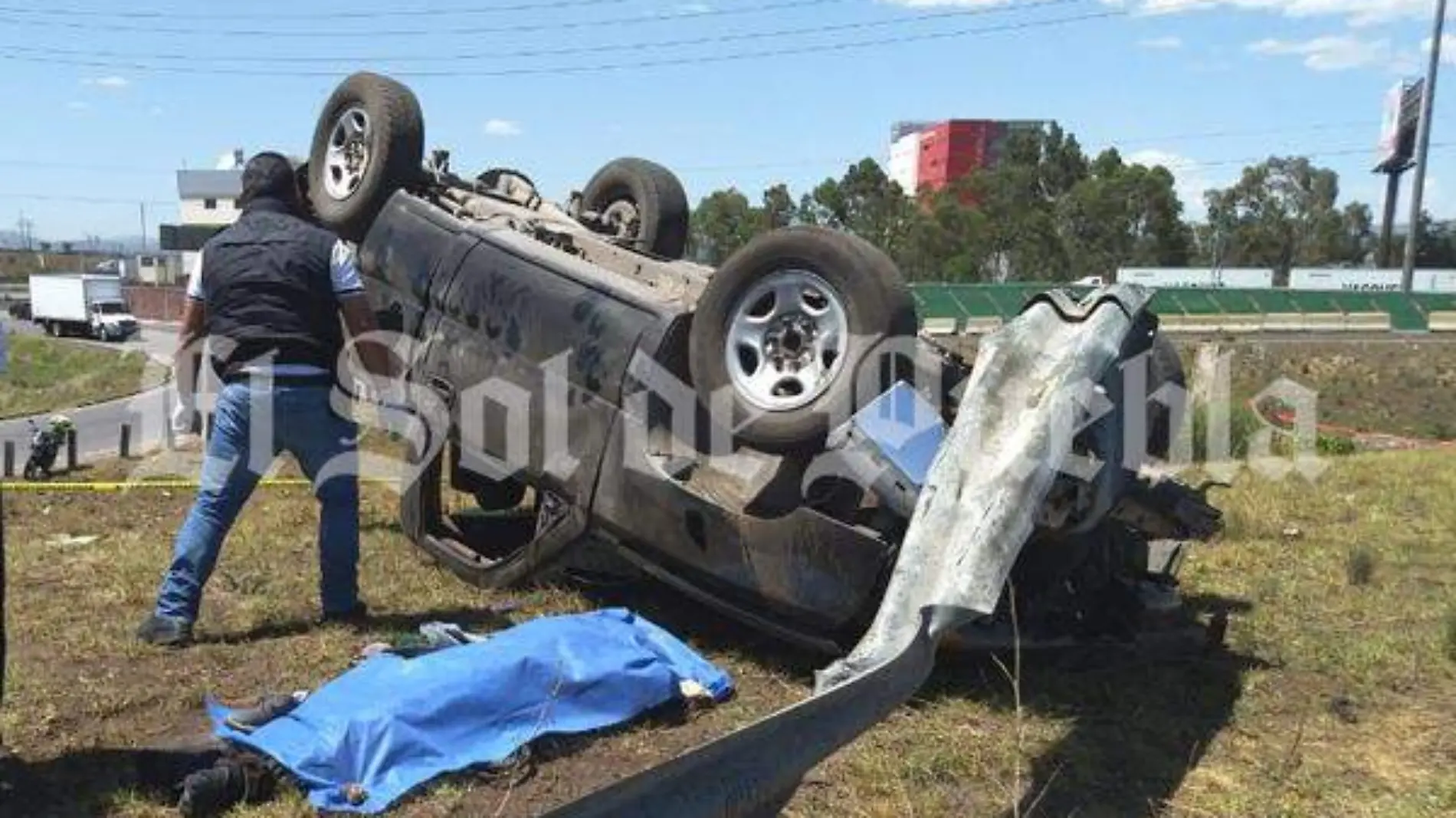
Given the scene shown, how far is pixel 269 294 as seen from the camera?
4648mm

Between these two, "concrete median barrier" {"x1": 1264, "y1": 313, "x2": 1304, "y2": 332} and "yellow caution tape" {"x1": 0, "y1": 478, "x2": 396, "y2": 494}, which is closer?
"yellow caution tape" {"x1": 0, "y1": 478, "x2": 396, "y2": 494}

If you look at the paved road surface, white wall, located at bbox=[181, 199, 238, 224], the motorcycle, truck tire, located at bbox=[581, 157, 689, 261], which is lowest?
→ the paved road surface

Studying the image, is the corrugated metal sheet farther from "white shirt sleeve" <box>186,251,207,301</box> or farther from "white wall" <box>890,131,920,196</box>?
"white shirt sleeve" <box>186,251,207,301</box>

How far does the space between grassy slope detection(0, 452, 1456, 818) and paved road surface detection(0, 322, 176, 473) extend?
706 cm

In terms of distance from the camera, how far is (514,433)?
4.97m

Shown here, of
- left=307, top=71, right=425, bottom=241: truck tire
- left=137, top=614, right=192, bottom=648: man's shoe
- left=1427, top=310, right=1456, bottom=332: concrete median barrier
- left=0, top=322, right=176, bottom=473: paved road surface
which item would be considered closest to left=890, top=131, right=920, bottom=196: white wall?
left=1427, top=310, right=1456, bottom=332: concrete median barrier

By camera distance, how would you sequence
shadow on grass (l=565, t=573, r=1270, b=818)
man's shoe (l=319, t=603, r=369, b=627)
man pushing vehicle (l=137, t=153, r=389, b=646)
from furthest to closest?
man's shoe (l=319, t=603, r=369, b=627) → man pushing vehicle (l=137, t=153, r=389, b=646) → shadow on grass (l=565, t=573, r=1270, b=818)

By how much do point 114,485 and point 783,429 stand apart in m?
5.75

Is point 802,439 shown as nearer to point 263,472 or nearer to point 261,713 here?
point 261,713

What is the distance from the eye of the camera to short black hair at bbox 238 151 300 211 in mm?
4836

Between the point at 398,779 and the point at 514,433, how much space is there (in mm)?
1918

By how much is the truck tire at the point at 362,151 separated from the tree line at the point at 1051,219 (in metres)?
52.0

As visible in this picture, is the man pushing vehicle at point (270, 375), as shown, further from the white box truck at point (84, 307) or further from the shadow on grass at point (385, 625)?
the white box truck at point (84, 307)

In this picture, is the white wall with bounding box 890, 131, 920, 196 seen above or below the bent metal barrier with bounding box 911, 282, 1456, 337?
above
